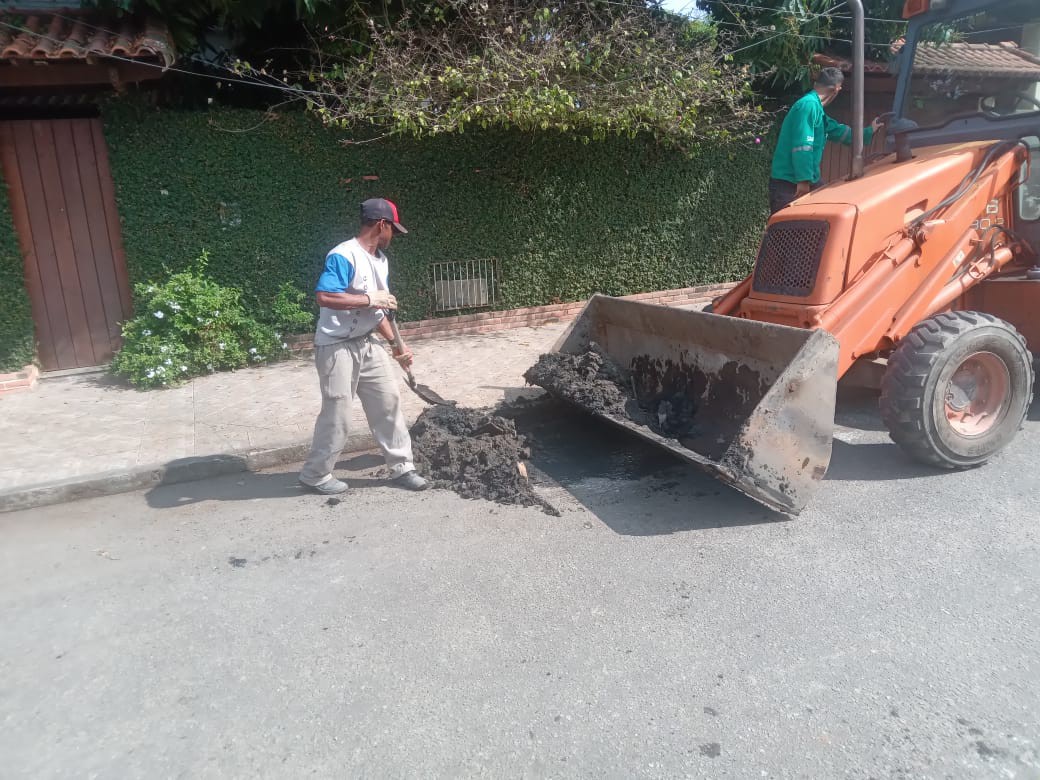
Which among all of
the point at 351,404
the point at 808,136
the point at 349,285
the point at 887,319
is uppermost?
the point at 808,136

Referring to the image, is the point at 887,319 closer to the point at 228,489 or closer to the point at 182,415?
the point at 228,489

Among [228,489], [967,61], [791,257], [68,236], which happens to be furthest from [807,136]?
[68,236]

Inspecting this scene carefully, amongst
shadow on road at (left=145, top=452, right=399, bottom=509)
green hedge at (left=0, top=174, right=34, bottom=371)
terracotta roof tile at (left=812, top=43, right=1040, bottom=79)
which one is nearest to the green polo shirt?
terracotta roof tile at (left=812, top=43, right=1040, bottom=79)

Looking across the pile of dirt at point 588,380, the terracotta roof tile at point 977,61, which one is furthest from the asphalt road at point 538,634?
the terracotta roof tile at point 977,61

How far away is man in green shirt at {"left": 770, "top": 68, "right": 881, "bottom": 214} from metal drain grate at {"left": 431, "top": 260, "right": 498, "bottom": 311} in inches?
146

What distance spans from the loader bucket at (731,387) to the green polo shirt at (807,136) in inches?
85.2

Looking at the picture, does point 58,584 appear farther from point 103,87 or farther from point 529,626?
point 103,87

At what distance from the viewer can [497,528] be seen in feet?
13.7

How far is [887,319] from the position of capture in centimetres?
464

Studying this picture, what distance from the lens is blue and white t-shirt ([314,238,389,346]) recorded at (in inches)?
175

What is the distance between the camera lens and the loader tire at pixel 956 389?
443cm

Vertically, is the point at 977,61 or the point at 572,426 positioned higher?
the point at 977,61

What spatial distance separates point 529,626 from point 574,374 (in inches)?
99.3

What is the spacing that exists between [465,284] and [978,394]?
18.8 ft
